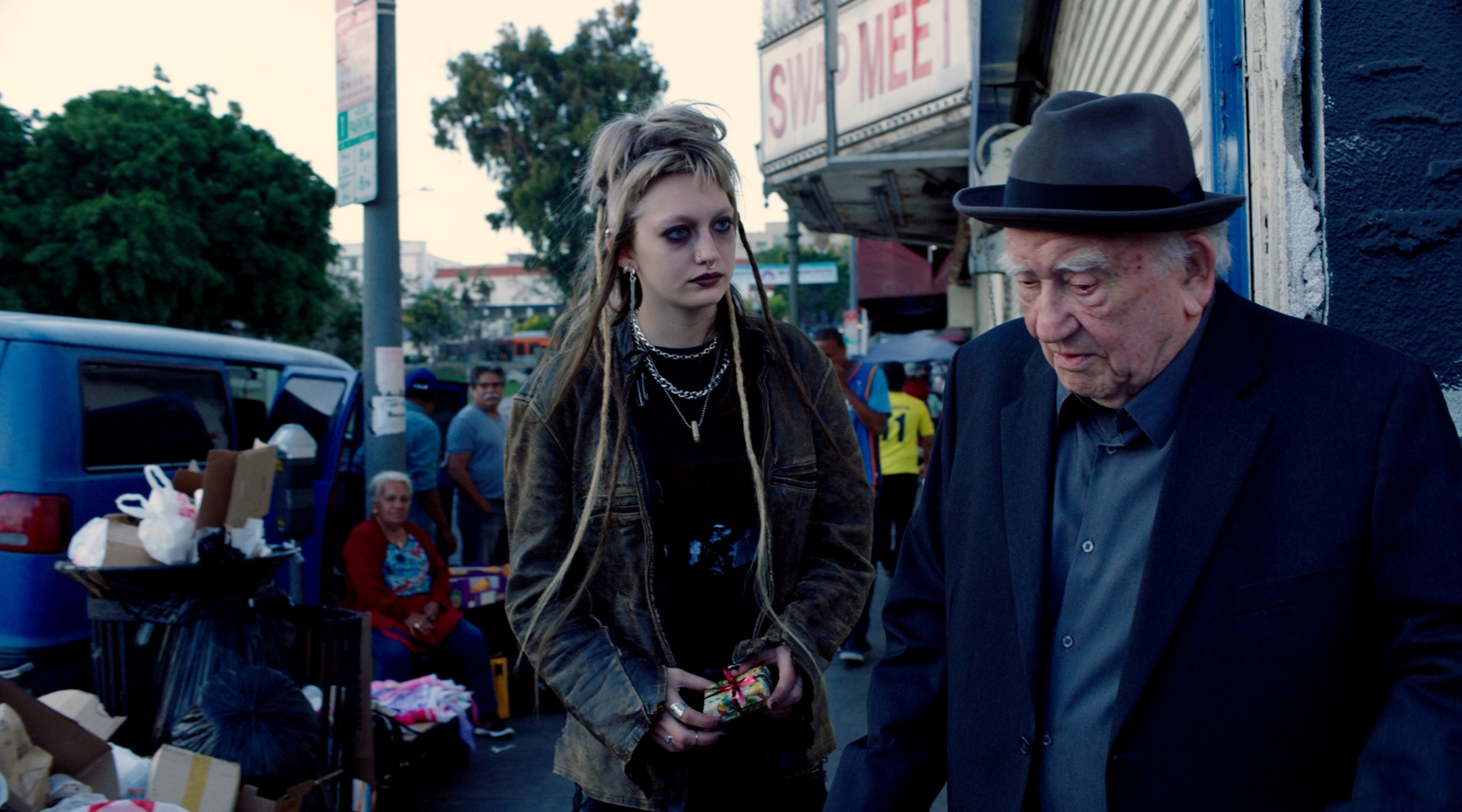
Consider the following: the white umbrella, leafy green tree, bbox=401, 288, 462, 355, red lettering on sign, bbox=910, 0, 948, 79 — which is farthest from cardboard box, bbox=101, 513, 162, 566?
leafy green tree, bbox=401, 288, 462, 355

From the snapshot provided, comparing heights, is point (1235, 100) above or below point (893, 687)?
above

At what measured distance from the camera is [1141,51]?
4.75m

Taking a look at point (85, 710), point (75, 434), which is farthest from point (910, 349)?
point (85, 710)

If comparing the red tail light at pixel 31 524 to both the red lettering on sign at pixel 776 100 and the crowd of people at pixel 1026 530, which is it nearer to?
the crowd of people at pixel 1026 530

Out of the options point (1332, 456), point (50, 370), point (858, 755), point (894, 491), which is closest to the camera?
point (1332, 456)

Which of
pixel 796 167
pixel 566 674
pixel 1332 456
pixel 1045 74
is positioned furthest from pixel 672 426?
pixel 796 167

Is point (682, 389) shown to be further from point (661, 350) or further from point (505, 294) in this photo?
point (505, 294)

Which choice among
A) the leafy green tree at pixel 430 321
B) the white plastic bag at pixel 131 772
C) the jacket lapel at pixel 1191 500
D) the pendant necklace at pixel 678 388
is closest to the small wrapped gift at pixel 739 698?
the pendant necklace at pixel 678 388

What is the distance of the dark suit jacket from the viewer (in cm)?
131

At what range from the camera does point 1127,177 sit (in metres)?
1.45

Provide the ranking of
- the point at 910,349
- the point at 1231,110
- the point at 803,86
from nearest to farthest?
the point at 1231,110 < the point at 803,86 < the point at 910,349

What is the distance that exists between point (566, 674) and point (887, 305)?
2536cm

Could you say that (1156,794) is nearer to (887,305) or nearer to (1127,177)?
(1127,177)

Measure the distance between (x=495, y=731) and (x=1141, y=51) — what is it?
4.48 meters
